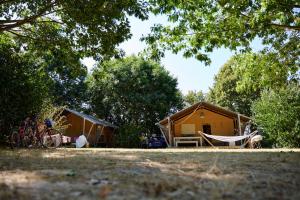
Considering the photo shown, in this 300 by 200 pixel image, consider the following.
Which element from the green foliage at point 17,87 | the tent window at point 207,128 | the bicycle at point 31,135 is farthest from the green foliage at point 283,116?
the green foliage at point 17,87

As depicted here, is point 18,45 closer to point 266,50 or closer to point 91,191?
point 266,50

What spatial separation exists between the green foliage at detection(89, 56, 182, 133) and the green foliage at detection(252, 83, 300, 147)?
16767mm

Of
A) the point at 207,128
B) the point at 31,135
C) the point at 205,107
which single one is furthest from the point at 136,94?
the point at 31,135

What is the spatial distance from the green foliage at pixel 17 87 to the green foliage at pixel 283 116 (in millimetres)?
11846

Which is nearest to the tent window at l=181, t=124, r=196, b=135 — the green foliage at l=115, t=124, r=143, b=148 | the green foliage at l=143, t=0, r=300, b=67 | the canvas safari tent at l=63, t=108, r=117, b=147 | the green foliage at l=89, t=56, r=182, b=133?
the green foliage at l=115, t=124, r=143, b=148

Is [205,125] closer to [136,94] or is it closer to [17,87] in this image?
[136,94]

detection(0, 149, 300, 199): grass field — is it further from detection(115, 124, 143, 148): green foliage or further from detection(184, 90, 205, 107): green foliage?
detection(184, 90, 205, 107): green foliage

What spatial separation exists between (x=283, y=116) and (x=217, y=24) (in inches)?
339

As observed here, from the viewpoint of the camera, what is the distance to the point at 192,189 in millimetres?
3246

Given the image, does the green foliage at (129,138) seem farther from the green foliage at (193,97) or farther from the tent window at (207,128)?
the green foliage at (193,97)

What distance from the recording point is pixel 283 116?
705 inches

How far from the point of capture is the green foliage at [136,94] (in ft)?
116

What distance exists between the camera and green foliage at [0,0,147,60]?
9.48 m

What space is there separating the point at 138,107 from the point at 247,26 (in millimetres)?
25438
